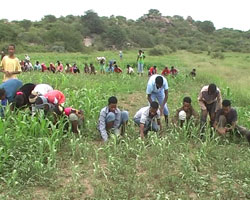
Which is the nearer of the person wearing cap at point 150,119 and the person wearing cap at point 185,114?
the person wearing cap at point 150,119

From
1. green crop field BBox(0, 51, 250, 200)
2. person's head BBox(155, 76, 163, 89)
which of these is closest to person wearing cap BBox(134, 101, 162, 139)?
green crop field BBox(0, 51, 250, 200)

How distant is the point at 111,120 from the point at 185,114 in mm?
1279

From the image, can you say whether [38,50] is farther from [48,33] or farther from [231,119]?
[231,119]

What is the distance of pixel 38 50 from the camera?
97.8 feet

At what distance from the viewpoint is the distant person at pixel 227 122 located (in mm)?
5438

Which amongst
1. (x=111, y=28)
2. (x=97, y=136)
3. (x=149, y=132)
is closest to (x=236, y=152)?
(x=149, y=132)

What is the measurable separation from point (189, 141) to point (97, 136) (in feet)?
4.68

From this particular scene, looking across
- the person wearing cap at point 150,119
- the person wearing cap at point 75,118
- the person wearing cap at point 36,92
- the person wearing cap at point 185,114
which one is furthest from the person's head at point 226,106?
the person wearing cap at point 36,92

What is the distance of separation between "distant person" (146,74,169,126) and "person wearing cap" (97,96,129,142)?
2.71ft

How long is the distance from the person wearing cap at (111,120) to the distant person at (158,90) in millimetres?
825

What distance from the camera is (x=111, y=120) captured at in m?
5.38

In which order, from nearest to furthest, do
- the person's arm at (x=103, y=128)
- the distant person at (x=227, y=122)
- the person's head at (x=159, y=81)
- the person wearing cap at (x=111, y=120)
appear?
the person's arm at (x=103, y=128), the person wearing cap at (x=111, y=120), the distant person at (x=227, y=122), the person's head at (x=159, y=81)

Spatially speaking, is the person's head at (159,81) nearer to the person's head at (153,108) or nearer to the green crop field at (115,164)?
the person's head at (153,108)

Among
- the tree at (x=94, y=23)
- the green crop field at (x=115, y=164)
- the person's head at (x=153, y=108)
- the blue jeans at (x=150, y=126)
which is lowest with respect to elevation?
the green crop field at (x=115, y=164)
